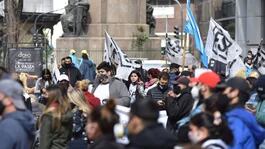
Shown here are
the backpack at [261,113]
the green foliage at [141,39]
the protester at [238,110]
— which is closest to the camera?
the protester at [238,110]

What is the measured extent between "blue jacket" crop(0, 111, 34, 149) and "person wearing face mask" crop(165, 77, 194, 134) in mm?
3106

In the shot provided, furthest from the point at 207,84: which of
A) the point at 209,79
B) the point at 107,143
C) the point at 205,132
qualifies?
the point at 107,143

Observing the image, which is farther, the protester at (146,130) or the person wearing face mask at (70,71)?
the person wearing face mask at (70,71)

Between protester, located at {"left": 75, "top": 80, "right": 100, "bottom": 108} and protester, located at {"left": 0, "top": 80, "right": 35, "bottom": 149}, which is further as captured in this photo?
protester, located at {"left": 75, "top": 80, "right": 100, "bottom": 108}

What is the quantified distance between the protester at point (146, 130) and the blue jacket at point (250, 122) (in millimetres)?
1489

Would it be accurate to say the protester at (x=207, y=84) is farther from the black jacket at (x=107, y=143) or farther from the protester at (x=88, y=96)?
the protester at (x=88, y=96)

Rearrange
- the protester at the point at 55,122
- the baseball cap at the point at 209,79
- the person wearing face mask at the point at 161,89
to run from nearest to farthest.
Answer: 1. the baseball cap at the point at 209,79
2. the protester at the point at 55,122
3. the person wearing face mask at the point at 161,89

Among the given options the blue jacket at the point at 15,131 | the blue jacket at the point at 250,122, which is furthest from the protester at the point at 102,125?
the blue jacket at the point at 250,122

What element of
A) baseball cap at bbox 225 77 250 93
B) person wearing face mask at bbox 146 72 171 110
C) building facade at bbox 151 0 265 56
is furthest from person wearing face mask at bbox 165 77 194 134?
building facade at bbox 151 0 265 56

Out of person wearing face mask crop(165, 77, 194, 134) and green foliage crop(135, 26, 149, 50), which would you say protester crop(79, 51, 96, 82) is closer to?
green foliage crop(135, 26, 149, 50)

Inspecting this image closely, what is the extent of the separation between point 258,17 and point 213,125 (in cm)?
2428

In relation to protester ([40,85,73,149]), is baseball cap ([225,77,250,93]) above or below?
above

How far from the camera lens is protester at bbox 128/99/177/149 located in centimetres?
642

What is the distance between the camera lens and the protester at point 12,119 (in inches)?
288
